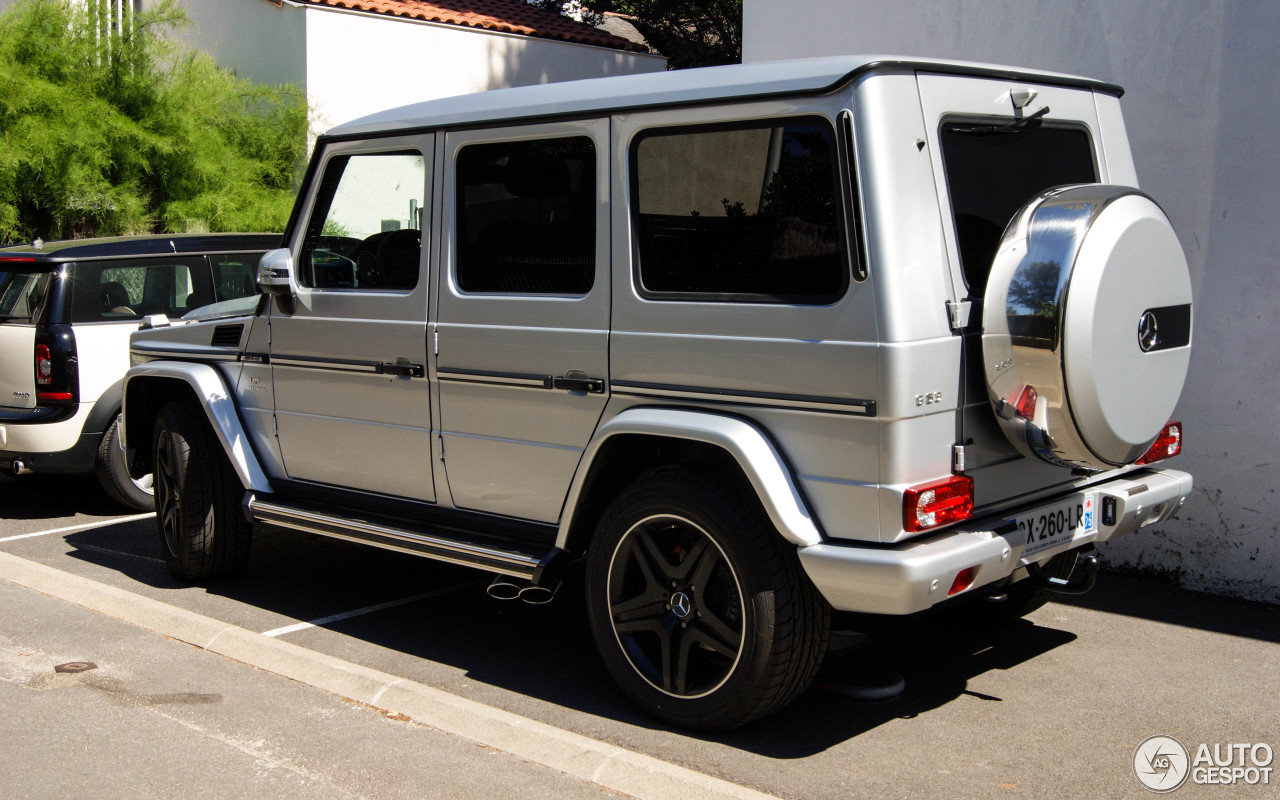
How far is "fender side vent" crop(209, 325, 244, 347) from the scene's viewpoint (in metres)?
5.84

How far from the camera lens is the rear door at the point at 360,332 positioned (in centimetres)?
502

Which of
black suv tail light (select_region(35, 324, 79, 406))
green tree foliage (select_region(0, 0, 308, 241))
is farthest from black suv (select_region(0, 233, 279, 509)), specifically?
green tree foliage (select_region(0, 0, 308, 241))

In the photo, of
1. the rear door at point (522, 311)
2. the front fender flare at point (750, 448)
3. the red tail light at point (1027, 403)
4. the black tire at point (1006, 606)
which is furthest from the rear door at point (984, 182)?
the rear door at point (522, 311)

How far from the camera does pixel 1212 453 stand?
5.96 metres

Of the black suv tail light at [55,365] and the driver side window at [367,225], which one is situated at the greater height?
the driver side window at [367,225]

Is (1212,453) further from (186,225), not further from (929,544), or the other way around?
(186,225)

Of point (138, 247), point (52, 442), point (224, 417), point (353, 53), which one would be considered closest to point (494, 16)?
point (353, 53)

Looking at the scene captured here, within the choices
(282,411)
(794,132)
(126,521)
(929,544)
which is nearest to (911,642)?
(929,544)

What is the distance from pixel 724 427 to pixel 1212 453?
10.9 ft

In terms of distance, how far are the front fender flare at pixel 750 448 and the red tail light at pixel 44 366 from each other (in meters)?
4.91

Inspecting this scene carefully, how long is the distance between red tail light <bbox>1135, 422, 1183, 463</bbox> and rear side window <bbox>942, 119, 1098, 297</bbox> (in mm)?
1059

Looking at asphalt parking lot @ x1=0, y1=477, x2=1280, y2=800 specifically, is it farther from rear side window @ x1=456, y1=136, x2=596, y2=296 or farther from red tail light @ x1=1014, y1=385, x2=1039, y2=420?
rear side window @ x1=456, y1=136, x2=596, y2=296

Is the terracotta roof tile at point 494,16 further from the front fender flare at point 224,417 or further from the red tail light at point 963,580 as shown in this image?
A: the red tail light at point 963,580

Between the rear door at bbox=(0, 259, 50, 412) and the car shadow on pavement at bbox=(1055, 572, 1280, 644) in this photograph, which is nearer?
the car shadow on pavement at bbox=(1055, 572, 1280, 644)
